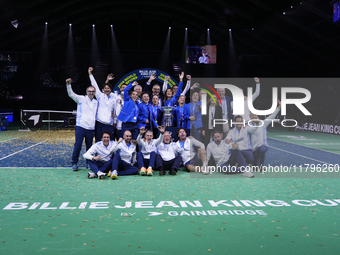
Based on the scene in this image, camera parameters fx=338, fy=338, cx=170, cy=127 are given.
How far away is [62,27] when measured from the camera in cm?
2855

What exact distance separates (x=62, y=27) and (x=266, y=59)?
1814 cm

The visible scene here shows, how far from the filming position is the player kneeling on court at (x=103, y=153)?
23.7 ft

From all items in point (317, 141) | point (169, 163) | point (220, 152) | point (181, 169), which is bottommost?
point (181, 169)

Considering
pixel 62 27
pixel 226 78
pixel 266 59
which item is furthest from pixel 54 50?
pixel 266 59

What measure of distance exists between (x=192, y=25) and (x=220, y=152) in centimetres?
2366

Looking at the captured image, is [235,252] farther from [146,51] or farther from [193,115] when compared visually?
[146,51]

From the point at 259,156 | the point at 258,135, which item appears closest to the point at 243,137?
the point at 258,135

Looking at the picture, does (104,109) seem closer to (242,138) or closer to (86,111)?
(86,111)

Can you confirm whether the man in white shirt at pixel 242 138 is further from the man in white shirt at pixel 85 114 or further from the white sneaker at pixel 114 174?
the man in white shirt at pixel 85 114

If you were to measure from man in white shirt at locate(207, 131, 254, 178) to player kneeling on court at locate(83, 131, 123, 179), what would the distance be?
2198mm

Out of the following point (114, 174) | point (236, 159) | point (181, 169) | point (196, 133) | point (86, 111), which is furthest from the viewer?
point (196, 133)

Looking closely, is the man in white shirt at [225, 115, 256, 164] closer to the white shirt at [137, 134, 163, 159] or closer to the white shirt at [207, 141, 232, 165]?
the white shirt at [207, 141, 232, 165]

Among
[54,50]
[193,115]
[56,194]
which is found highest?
[54,50]

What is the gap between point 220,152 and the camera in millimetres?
7711
